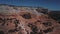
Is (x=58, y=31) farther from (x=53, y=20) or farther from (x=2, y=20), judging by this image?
(x=2, y=20)

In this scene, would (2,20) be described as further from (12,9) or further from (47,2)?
(47,2)

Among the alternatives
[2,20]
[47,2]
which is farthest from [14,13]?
[47,2]

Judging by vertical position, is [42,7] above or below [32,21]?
above

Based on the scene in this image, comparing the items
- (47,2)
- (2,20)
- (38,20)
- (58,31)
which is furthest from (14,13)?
(58,31)

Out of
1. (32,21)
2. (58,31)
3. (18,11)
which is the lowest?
(58,31)

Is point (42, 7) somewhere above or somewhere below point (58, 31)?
above

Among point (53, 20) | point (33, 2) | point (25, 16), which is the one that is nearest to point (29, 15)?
point (25, 16)
